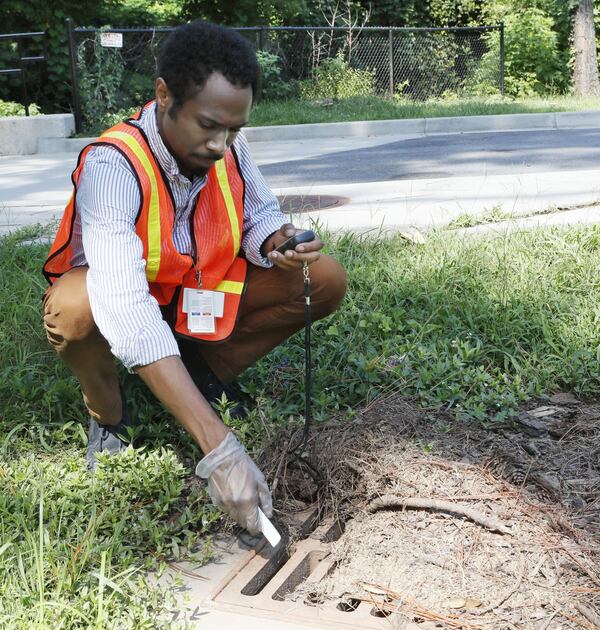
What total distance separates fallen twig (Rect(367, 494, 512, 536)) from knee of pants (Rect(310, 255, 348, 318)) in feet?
2.47

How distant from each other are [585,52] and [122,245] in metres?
16.1

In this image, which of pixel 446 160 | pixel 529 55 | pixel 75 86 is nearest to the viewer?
pixel 446 160

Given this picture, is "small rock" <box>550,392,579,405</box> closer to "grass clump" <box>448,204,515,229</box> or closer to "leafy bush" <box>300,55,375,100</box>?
"grass clump" <box>448,204,515,229</box>

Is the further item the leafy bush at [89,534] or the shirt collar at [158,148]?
the shirt collar at [158,148]

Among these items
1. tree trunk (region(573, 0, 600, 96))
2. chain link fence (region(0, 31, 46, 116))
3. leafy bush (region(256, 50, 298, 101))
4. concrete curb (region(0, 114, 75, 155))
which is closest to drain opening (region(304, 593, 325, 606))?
concrete curb (region(0, 114, 75, 155))

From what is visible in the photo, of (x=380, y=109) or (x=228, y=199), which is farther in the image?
(x=380, y=109)

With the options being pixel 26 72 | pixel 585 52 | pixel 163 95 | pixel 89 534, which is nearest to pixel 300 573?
pixel 89 534

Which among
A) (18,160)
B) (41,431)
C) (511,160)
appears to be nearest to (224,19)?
(18,160)

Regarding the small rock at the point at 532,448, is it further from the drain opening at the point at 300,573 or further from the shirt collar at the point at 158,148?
the shirt collar at the point at 158,148

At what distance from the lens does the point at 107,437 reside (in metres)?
2.81

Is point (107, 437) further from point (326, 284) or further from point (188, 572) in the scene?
point (326, 284)

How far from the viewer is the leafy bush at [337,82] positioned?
47.7 ft

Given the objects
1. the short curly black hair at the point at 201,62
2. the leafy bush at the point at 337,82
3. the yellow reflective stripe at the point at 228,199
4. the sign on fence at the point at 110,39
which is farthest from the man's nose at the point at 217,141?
the leafy bush at the point at 337,82

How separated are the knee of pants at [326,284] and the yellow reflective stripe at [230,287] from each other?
0.24 meters
